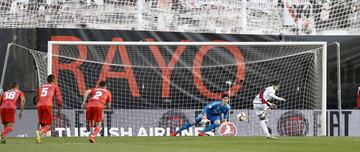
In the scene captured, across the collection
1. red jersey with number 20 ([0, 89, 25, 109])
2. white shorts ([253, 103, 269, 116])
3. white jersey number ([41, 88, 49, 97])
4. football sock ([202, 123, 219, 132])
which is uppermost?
white jersey number ([41, 88, 49, 97])

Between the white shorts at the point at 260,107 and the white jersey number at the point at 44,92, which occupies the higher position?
the white jersey number at the point at 44,92

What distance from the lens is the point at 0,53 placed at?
31.1 m

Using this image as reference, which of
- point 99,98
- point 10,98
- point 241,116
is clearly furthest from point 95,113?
point 241,116

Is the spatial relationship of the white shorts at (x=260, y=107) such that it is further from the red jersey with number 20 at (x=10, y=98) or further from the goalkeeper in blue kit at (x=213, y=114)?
the red jersey with number 20 at (x=10, y=98)

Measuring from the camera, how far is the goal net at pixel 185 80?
30438mm

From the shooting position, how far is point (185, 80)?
31328 millimetres

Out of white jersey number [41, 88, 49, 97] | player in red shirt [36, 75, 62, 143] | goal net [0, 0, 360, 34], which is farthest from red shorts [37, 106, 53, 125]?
goal net [0, 0, 360, 34]

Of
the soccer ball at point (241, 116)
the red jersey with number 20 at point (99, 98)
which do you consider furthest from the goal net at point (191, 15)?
the red jersey with number 20 at point (99, 98)

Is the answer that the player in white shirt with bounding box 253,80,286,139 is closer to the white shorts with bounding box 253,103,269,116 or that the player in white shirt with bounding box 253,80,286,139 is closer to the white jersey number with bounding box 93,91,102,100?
the white shorts with bounding box 253,103,269,116

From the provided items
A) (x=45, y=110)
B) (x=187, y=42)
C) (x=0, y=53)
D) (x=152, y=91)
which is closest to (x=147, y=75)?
(x=152, y=91)

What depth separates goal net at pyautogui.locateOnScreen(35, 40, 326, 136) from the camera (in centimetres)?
3044

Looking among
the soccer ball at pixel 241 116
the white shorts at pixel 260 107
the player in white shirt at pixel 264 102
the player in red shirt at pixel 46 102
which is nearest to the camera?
the player in red shirt at pixel 46 102

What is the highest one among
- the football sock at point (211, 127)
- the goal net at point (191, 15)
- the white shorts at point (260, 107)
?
the goal net at point (191, 15)

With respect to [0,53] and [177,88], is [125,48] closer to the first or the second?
[177,88]
